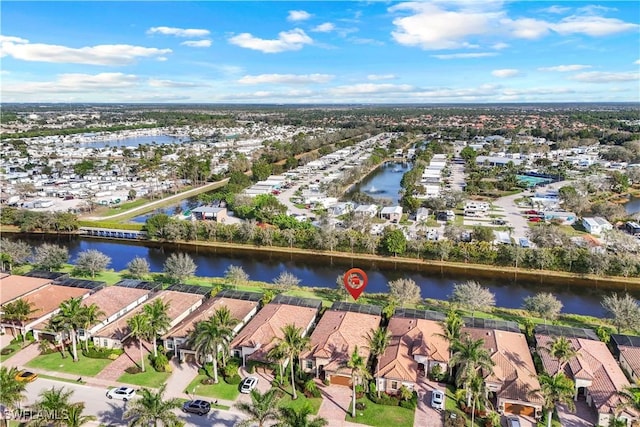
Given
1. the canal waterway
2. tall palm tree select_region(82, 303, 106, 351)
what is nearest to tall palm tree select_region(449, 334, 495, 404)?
the canal waterway

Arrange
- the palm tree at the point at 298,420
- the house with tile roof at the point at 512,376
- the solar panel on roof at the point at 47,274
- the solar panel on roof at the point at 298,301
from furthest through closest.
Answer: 1. the solar panel on roof at the point at 47,274
2. the solar panel on roof at the point at 298,301
3. the house with tile roof at the point at 512,376
4. the palm tree at the point at 298,420

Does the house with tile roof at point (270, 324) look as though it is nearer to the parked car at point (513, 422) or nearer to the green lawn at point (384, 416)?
the green lawn at point (384, 416)

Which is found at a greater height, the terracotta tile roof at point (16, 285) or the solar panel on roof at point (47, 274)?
the terracotta tile roof at point (16, 285)

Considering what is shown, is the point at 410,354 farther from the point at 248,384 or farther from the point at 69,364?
the point at 69,364

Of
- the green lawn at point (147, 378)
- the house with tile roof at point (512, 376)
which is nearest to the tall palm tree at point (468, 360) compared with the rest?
the house with tile roof at point (512, 376)

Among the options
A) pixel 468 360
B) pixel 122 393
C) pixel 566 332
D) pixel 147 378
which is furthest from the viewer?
pixel 566 332

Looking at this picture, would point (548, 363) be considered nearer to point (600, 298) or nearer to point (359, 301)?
point (359, 301)

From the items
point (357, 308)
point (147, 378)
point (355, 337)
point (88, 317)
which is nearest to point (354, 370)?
point (355, 337)
